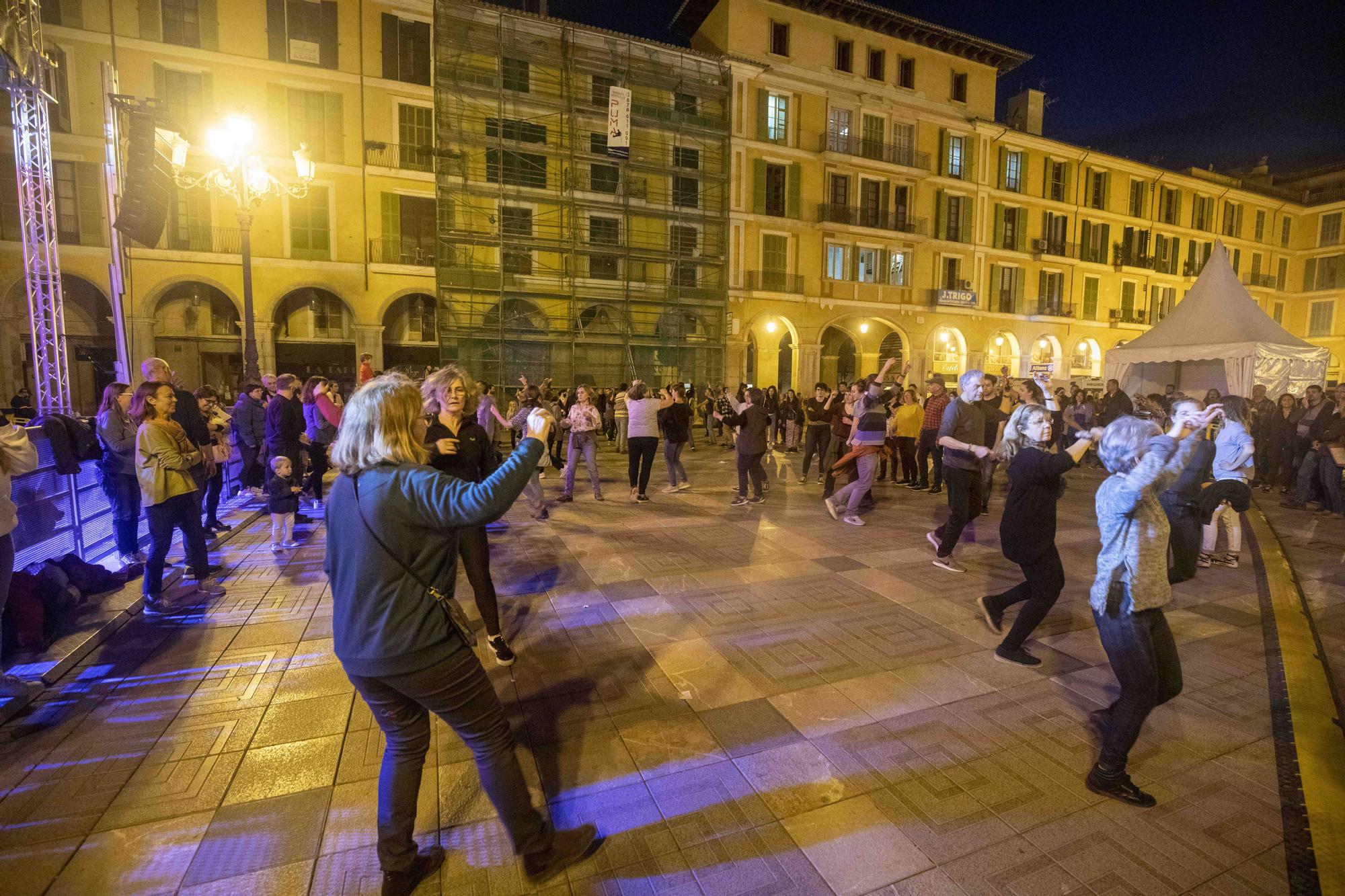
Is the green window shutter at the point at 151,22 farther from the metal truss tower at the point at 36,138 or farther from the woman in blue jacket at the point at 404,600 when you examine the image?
the woman in blue jacket at the point at 404,600

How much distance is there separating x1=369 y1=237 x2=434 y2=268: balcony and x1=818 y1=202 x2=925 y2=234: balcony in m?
15.1

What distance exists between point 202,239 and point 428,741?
22054 mm

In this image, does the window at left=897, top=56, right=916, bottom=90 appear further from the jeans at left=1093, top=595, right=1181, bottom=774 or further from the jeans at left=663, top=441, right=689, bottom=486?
the jeans at left=1093, top=595, right=1181, bottom=774

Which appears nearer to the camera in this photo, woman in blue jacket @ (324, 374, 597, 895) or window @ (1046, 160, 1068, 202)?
woman in blue jacket @ (324, 374, 597, 895)

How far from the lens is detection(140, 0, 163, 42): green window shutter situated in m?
17.6

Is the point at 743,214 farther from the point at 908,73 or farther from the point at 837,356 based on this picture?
the point at 908,73

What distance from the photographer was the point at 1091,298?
31844 millimetres

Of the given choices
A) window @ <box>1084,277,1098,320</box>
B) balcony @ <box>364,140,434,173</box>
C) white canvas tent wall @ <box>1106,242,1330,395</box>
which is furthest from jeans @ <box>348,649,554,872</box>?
window @ <box>1084,277,1098,320</box>

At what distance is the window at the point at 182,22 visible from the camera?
1797 cm

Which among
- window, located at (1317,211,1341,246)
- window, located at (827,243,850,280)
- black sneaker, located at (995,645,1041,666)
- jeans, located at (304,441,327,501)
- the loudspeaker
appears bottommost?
black sneaker, located at (995,645,1041,666)

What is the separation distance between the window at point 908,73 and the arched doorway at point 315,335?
24.5 meters

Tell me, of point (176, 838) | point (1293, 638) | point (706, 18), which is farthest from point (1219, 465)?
point (706, 18)

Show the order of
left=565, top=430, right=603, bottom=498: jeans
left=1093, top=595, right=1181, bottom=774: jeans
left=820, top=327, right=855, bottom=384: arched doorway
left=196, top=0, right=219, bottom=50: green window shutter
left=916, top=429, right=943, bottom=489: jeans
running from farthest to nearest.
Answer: left=820, top=327, right=855, bottom=384: arched doorway → left=196, top=0, right=219, bottom=50: green window shutter → left=916, top=429, right=943, bottom=489: jeans → left=565, top=430, right=603, bottom=498: jeans → left=1093, top=595, right=1181, bottom=774: jeans

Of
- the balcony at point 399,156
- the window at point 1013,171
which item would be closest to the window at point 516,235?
the balcony at point 399,156
